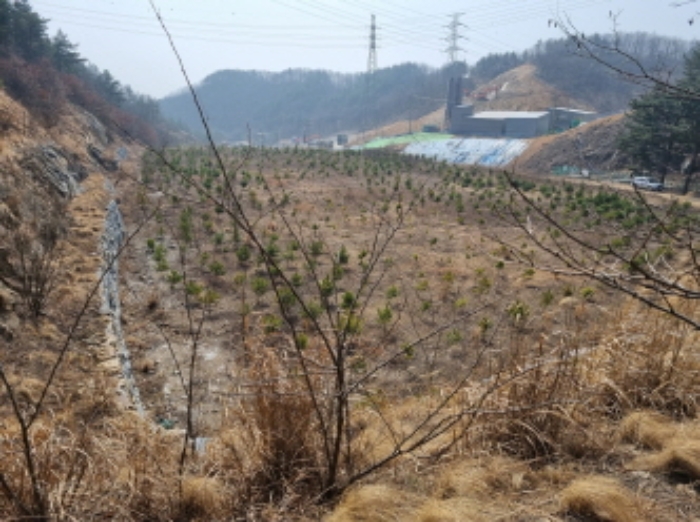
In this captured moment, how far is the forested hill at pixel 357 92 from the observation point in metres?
70.6

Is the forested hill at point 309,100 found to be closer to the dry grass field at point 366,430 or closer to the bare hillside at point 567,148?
the bare hillside at point 567,148

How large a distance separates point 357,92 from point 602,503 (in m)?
116

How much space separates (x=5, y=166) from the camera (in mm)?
9609

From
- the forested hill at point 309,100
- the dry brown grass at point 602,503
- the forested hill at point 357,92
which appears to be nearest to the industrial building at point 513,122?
the forested hill at point 357,92

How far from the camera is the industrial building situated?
149 feet

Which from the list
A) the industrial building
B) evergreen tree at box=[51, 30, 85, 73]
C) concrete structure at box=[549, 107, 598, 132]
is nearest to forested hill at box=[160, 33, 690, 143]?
concrete structure at box=[549, 107, 598, 132]

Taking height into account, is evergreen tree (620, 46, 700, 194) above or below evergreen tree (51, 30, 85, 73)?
below

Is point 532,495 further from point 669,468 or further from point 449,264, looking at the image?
point 449,264

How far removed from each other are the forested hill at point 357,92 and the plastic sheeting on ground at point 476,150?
1859 cm

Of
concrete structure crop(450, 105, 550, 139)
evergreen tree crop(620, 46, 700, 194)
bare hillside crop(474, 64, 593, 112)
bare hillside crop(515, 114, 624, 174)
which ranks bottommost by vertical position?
evergreen tree crop(620, 46, 700, 194)

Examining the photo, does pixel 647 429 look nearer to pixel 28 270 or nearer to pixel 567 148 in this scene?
pixel 28 270

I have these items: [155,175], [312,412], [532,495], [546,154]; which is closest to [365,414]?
[312,412]

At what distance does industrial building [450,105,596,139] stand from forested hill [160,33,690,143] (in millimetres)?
7860

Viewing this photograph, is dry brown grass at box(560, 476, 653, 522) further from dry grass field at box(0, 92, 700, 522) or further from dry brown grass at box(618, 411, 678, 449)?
dry brown grass at box(618, 411, 678, 449)
